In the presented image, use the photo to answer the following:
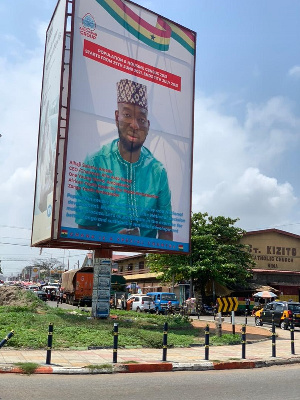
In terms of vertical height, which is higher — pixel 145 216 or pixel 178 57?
pixel 178 57

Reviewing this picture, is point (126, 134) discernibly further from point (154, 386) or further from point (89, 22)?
point (154, 386)

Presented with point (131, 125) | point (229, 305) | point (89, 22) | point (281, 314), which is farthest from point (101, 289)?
point (89, 22)

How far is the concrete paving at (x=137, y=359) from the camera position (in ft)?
36.1

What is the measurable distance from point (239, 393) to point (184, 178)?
17.6 m

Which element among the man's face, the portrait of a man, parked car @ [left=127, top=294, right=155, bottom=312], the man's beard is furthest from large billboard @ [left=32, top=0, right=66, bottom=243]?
parked car @ [left=127, top=294, right=155, bottom=312]

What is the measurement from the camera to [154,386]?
9.44 meters

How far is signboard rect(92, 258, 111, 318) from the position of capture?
78.1 feet

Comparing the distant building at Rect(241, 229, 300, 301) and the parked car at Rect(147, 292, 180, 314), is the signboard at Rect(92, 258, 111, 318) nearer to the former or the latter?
the parked car at Rect(147, 292, 180, 314)

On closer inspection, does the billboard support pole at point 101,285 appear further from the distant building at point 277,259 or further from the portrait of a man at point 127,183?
the distant building at point 277,259

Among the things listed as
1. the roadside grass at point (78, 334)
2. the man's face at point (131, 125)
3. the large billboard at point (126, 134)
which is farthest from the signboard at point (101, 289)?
the man's face at point (131, 125)

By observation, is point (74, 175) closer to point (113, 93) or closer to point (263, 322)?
point (113, 93)

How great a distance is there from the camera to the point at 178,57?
88.3 feet

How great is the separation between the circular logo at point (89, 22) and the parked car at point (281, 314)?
1861 centimetres

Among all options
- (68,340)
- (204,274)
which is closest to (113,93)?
(68,340)
